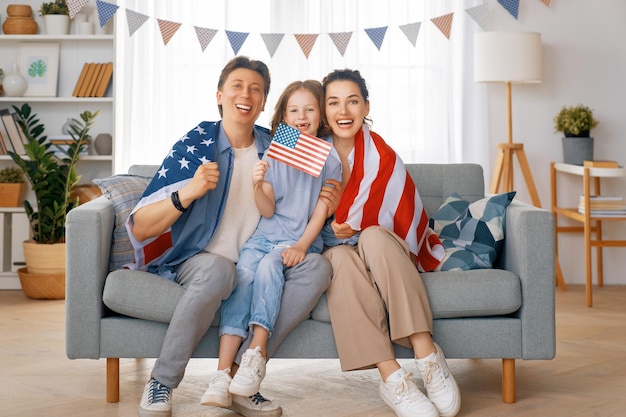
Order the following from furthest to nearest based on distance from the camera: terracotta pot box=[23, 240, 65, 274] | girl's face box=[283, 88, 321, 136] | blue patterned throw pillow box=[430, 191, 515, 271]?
terracotta pot box=[23, 240, 65, 274] → girl's face box=[283, 88, 321, 136] → blue patterned throw pillow box=[430, 191, 515, 271]

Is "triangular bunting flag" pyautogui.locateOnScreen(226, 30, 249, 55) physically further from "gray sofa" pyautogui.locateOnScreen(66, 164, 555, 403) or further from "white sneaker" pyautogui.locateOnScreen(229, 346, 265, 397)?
"white sneaker" pyautogui.locateOnScreen(229, 346, 265, 397)

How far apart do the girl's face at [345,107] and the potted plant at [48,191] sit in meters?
2.01

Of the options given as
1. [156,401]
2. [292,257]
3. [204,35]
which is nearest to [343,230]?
[292,257]

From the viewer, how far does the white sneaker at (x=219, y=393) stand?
2.38 meters

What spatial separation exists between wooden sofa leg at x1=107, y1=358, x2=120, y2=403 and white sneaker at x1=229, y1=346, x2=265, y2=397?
17.8 inches

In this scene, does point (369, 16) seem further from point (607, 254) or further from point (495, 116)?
point (607, 254)

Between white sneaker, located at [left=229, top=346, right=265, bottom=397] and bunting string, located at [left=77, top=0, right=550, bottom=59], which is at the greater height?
bunting string, located at [left=77, top=0, right=550, bottom=59]

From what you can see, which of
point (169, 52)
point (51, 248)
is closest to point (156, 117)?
point (169, 52)

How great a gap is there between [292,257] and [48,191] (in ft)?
7.45

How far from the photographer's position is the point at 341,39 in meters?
4.62

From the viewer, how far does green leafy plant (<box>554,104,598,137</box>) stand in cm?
459

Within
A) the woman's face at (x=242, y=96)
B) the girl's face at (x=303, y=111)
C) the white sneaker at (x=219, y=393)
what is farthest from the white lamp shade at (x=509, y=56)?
the white sneaker at (x=219, y=393)

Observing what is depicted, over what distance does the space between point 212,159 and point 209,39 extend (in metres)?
2.00

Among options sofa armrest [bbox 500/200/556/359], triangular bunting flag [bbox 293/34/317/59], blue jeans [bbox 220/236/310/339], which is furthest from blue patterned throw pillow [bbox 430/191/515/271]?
triangular bunting flag [bbox 293/34/317/59]
